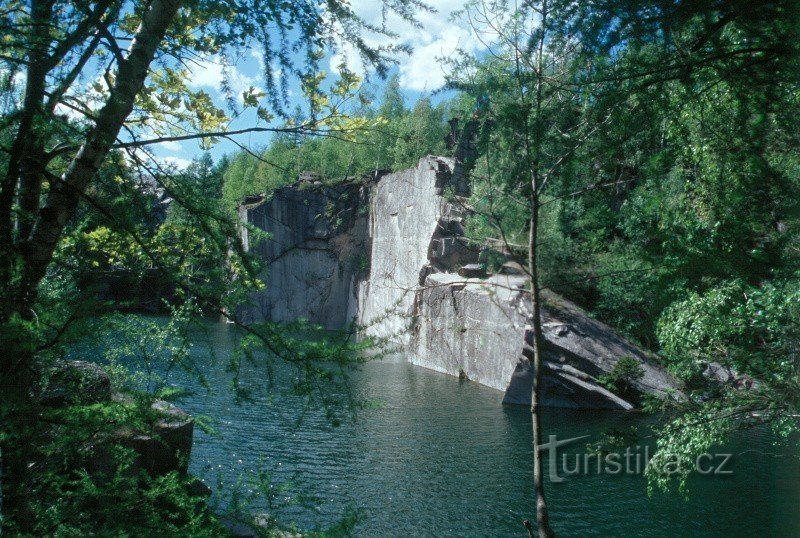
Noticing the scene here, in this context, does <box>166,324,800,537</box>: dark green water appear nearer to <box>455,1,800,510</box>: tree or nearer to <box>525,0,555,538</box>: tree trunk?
<box>525,0,555,538</box>: tree trunk

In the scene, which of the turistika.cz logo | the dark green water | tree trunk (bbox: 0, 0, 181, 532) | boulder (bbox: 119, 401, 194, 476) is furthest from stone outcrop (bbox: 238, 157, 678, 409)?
boulder (bbox: 119, 401, 194, 476)

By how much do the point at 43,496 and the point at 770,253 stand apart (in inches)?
132

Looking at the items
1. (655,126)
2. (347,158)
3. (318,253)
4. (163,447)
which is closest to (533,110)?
(655,126)

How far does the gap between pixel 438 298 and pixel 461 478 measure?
7.02 meters

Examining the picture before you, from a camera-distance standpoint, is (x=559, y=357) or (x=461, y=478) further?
(x=559, y=357)

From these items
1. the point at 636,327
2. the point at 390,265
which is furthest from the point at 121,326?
the point at 390,265

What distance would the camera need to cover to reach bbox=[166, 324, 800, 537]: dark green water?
823cm

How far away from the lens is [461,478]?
9.81 metres

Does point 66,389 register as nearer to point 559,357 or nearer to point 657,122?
point 657,122

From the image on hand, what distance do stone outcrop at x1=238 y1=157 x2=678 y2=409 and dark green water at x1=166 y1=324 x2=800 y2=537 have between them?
150 cm

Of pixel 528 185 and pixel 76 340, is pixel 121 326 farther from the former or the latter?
pixel 528 185

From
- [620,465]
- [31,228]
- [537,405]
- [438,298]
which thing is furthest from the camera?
[438,298]

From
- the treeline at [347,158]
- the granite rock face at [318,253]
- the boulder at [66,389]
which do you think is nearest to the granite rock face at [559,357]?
the boulder at [66,389]

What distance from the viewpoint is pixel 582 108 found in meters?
3.34
